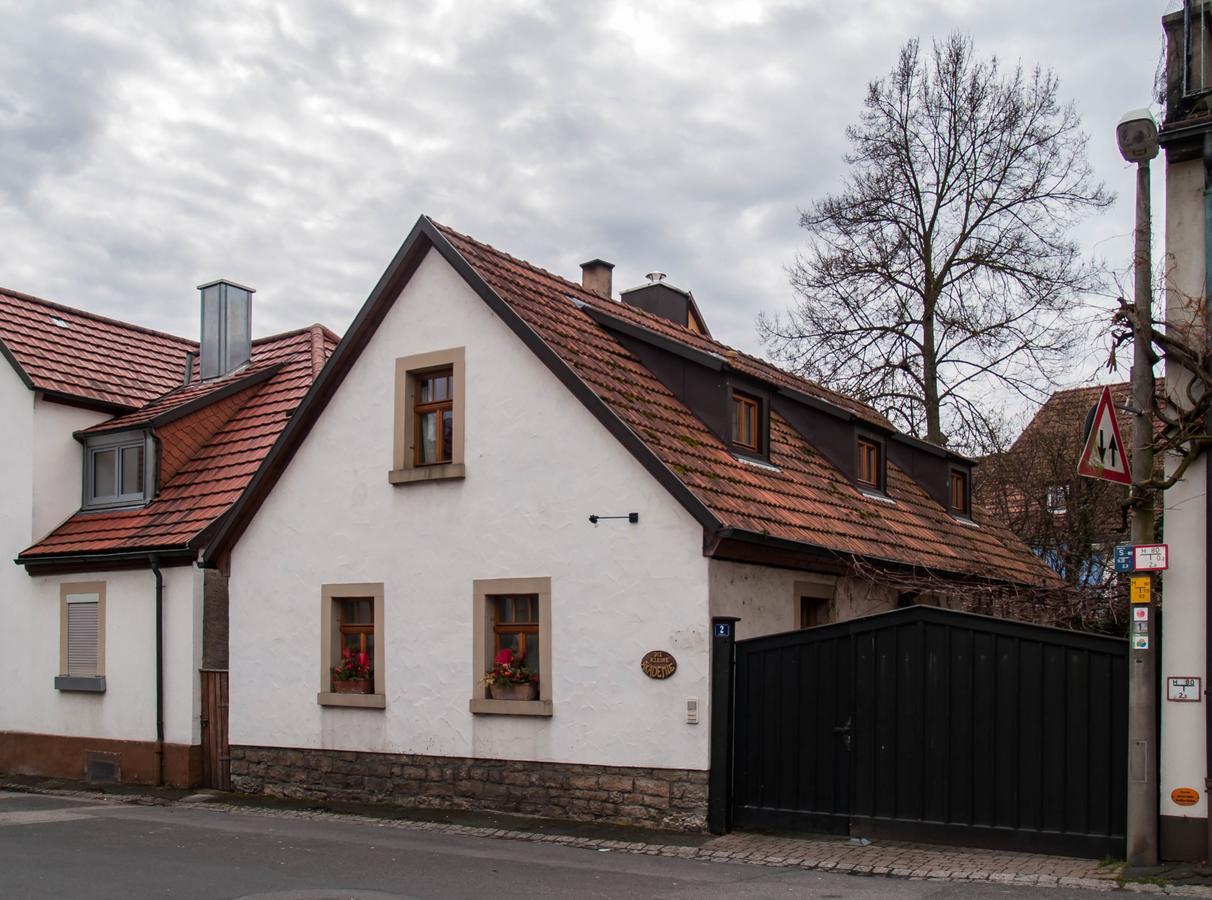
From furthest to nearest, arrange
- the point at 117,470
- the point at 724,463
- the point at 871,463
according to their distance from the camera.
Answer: the point at 117,470 → the point at 871,463 → the point at 724,463

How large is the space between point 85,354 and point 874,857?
16.6 m

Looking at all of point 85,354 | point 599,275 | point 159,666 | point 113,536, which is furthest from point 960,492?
point 85,354

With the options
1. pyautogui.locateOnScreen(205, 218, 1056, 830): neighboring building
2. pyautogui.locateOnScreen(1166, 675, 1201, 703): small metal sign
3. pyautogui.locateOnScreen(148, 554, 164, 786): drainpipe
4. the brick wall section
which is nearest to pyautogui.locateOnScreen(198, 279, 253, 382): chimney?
pyautogui.locateOnScreen(148, 554, 164, 786): drainpipe

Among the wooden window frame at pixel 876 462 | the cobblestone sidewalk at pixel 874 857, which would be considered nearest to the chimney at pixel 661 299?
the wooden window frame at pixel 876 462

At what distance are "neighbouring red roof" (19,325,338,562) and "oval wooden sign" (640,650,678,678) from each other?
7406mm

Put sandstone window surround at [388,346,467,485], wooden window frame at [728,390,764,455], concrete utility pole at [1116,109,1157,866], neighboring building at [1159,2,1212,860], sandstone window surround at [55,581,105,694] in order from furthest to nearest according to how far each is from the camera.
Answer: sandstone window surround at [55,581,105,694] → wooden window frame at [728,390,764,455] → sandstone window surround at [388,346,467,485] → neighboring building at [1159,2,1212,860] → concrete utility pole at [1116,109,1157,866]

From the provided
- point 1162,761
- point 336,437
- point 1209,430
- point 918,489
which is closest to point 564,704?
point 336,437

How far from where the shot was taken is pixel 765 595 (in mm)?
14992

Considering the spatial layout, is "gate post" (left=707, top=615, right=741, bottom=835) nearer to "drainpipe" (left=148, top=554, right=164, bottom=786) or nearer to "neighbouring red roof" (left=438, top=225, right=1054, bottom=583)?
"neighbouring red roof" (left=438, top=225, right=1054, bottom=583)

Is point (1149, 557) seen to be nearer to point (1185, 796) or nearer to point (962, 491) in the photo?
point (1185, 796)

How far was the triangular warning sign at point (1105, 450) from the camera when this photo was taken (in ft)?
36.6

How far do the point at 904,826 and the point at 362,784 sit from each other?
22.3 ft

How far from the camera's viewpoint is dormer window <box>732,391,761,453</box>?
55.4 feet

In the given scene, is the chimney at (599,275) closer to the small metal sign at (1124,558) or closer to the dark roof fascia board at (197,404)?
the dark roof fascia board at (197,404)
